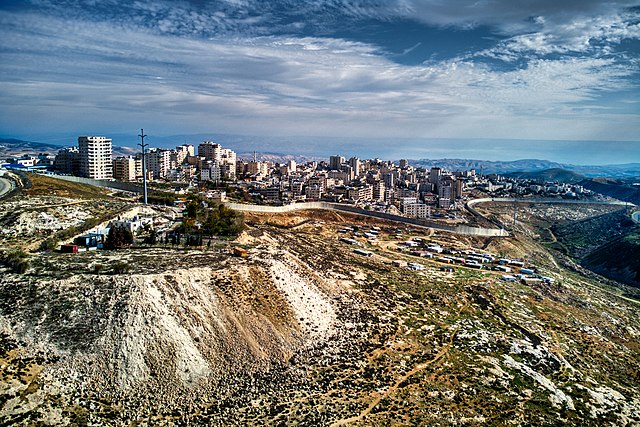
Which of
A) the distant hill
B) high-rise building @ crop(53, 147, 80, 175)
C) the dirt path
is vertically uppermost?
high-rise building @ crop(53, 147, 80, 175)

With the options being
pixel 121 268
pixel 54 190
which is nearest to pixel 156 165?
pixel 54 190

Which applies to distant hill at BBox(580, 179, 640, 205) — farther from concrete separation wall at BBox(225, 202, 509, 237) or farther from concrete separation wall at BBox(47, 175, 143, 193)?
concrete separation wall at BBox(47, 175, 143, 193)

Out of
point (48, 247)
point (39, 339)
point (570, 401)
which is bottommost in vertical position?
point (570, 401)

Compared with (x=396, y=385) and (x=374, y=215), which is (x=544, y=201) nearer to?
(x=374, y=215)

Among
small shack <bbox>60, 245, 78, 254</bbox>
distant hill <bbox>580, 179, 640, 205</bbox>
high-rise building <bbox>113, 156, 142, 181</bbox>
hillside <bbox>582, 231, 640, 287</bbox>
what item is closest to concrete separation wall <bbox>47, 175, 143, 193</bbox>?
high-rise building <bbox>113, 156, 142, 181</bbox>

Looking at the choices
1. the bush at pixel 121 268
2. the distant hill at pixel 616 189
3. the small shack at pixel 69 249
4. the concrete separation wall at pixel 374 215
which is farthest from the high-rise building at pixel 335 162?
the bush at pixel 121 268

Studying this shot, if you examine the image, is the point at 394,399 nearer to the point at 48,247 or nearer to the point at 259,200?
the point at 48,247

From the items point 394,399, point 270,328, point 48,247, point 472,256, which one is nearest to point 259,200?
point 472,256
